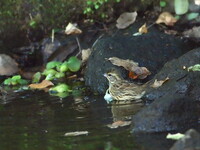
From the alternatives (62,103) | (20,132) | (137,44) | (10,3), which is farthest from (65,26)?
(20,132)

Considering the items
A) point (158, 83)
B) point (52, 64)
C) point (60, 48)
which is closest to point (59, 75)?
point (52, 64)

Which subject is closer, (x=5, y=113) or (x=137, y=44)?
(x=5, y=113)

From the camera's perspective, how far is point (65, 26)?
10.4 m

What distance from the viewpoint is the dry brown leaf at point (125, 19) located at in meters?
9.84

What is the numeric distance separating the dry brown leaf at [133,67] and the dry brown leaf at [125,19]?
2.22 metres

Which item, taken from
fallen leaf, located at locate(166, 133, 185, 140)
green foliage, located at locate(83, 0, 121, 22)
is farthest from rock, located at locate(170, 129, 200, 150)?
green foliage, located at locate(83, 0, 121, 22)

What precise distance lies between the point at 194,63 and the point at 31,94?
2546 mm

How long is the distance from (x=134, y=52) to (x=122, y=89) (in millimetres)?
1223

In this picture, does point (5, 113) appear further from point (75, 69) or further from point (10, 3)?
point (10, 3)

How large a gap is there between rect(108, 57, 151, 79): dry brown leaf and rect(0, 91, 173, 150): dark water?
633mm

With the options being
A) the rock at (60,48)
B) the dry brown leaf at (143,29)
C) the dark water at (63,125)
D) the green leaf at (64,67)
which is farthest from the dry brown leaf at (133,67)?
the rock at (60,48)

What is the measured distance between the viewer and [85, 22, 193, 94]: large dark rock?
25.5ft

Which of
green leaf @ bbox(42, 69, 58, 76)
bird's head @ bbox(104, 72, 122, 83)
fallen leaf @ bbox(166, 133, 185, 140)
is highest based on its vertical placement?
bird's head @ bbox(104, 72, 122, 83)

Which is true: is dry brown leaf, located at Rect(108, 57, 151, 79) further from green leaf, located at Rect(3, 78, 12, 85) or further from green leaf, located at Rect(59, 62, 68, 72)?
green leaf, located at Rect(3, 78, 12, 85)
